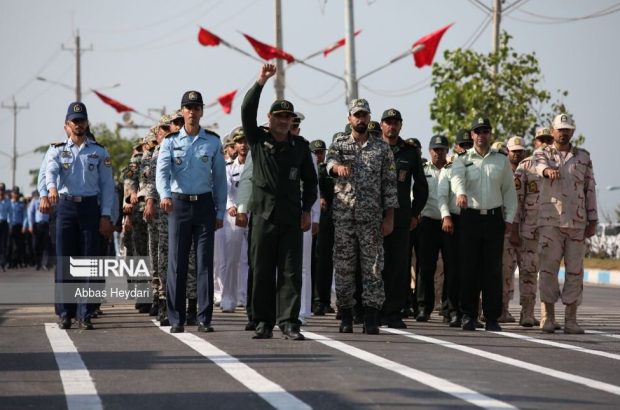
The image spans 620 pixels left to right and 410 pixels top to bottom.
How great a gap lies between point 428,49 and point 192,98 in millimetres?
23674

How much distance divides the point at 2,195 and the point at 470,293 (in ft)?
82.4

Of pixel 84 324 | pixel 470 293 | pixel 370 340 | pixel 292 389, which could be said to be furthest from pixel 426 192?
pixel 292 389

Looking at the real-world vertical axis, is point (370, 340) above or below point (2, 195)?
below

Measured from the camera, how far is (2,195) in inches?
1500

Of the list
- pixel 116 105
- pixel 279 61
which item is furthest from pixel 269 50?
pixel 116 105

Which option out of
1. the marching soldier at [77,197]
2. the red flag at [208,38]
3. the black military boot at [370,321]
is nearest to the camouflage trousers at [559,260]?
the black military boot at [370,321]

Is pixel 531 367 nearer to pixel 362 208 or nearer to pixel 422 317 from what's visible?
pixel 362 208

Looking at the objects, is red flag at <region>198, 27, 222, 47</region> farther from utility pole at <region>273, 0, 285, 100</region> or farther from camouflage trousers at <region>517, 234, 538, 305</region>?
camouflage trousers at <region>517, 234, 538, 305</region>

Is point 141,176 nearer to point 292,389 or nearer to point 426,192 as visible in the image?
point 426,192

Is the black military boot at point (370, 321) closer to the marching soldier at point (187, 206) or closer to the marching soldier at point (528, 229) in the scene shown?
the marching soldier at point (187, 206)

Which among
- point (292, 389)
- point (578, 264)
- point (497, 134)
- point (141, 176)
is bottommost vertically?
point (292, 389)

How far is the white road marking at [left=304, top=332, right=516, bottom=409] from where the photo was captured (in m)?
8.55

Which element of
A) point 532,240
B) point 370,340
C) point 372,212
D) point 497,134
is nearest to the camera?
point 370,340

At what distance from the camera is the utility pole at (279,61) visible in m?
39.6
